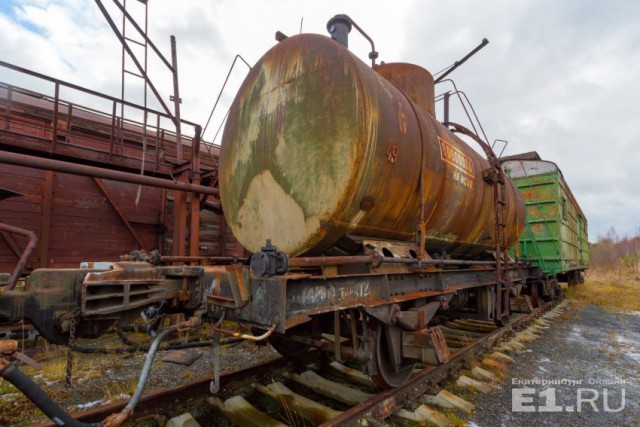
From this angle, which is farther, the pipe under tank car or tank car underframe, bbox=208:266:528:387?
the pipe under tank car

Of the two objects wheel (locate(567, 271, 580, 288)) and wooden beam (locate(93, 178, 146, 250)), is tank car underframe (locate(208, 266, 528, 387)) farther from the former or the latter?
wheel (locate(567, 271, 580, 288))

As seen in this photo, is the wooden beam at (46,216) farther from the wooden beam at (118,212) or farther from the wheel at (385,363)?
the wheel at (385,363)

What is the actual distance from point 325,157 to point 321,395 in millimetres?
2650

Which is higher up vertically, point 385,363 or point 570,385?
point 385,363

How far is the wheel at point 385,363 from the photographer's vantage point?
3531 mm

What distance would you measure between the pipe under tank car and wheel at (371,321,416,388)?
37.0 inches

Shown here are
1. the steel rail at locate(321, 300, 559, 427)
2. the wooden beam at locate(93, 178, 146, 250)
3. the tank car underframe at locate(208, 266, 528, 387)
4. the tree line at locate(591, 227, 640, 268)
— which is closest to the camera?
the tank car underframe at locate(208, 266, 528, 387)

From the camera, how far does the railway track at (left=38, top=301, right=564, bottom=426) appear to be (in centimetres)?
328

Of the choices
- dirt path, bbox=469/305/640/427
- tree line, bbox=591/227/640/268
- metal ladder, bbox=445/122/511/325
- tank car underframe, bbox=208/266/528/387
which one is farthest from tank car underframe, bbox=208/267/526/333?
tree line, bbox=591/227/640/268

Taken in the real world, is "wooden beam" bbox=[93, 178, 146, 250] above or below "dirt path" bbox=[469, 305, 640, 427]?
above

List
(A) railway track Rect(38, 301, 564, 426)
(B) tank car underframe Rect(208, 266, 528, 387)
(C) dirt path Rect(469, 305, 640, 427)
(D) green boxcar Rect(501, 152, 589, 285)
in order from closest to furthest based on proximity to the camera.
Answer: (B) tank car underframe Rect(208, 266, 528, 387) < (A) railway track Rect(38, 301, 564, 426) < (C) dirt path Rect(469, 305, 640, 427) < (D) green boxcar Rect(501, 152, 589, 285)

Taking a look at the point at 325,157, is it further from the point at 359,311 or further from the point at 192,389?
the point at 192,389

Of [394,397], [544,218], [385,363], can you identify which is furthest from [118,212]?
[544,218]

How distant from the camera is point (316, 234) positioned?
10.4 feet
